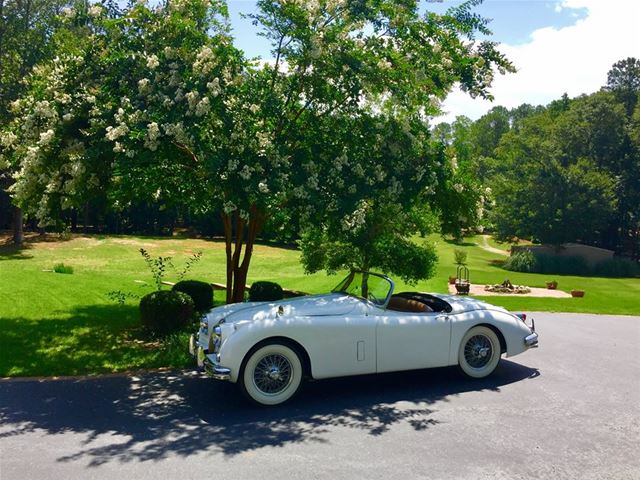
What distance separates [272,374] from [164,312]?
3.98 meters

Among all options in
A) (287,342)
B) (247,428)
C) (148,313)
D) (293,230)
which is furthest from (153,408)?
(293,230)

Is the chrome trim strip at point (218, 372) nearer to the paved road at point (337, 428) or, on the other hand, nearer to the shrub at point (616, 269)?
the paved road at point (337, 428)

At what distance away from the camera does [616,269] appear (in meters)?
39.2

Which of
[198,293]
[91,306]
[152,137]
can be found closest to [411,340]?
[152,137]

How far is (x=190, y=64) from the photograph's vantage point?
28.1ft

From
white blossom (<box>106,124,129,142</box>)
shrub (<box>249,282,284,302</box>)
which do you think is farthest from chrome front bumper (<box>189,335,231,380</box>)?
shrub (<box>249,282,284,302</box>)

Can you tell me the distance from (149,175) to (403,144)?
15.4ft

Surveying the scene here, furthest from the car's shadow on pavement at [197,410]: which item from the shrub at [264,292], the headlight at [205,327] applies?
the shrub at [264,292]

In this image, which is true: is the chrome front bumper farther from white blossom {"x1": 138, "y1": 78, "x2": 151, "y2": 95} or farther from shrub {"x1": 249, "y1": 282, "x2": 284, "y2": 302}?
shrub {"x1": 249, "y1": 282, "x2": 284, "y2": 302}

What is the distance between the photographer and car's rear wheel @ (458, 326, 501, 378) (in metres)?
7.54

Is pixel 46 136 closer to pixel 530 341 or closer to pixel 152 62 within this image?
pixel 152 62

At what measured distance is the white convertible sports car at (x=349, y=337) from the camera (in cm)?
634

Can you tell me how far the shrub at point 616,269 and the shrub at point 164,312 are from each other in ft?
120

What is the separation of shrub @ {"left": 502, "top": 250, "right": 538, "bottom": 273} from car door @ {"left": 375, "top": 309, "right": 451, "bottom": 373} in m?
32.9
